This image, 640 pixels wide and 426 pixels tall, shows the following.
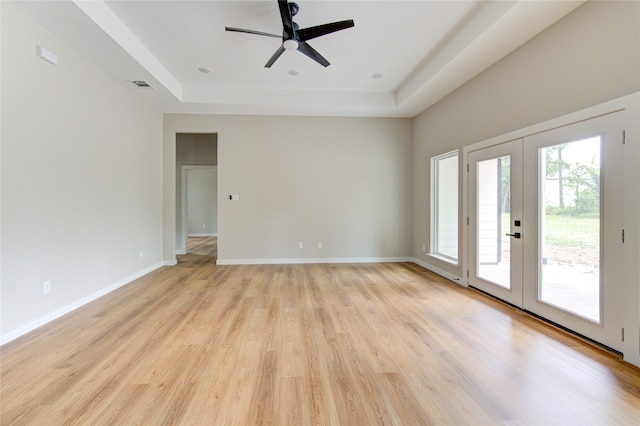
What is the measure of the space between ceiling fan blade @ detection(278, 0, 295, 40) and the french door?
2.79 meters

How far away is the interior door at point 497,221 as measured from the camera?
9.80 feet

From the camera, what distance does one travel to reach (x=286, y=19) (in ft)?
8.28

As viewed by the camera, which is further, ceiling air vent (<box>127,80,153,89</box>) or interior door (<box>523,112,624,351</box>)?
ceiling air vent (<box>127,80,153,89</box>)

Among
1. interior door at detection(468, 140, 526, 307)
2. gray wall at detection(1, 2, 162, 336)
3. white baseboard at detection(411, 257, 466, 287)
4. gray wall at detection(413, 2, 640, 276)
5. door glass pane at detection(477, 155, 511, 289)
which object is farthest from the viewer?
white baseboard at detection(411, 257, 466, 287)

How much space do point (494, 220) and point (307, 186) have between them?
3.33 meters

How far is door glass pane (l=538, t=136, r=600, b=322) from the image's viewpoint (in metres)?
2.24

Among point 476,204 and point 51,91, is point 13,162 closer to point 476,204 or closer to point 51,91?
point 51,91

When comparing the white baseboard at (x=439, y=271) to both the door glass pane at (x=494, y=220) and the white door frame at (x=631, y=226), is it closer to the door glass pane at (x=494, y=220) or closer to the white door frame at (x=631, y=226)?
the door glass pane at (x=494, y=220)

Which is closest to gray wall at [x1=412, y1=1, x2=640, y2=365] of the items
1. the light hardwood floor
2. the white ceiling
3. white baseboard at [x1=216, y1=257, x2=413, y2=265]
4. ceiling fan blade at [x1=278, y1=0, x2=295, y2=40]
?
the white ceiling

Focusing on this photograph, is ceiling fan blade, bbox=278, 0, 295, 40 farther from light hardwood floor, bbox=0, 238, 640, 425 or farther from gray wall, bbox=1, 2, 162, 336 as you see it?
light hardwood floor, bbox=0, 238, 640, 425

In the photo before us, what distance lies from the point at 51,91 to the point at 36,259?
5.77 ft

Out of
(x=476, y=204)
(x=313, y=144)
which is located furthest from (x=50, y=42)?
(x=476, y=204)

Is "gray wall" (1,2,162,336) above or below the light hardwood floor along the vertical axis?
above

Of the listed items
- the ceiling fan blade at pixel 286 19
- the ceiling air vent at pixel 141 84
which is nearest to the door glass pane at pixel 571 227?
the ceiling fan blade at pixel 286 19
